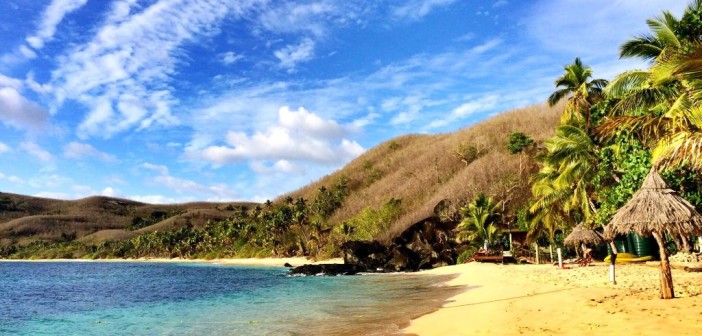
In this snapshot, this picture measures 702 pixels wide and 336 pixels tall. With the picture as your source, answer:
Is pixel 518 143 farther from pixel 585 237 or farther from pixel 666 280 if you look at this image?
pixel 666 280

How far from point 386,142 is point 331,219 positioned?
4696 cm

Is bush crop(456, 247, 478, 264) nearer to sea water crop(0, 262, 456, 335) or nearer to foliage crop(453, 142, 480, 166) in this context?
sea water crop(0, 262, 456, 335)

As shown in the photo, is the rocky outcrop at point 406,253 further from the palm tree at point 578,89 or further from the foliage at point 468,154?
the foliage at point 468,154

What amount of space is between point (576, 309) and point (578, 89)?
21.3 metres

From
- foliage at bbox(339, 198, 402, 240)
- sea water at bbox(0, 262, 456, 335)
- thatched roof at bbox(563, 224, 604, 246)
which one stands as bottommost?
sea water at bbox(0, 262, 456, 335)

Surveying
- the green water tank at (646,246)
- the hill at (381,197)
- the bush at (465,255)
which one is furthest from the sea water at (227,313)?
the hill at (381,197)

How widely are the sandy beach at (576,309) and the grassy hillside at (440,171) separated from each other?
30.9m

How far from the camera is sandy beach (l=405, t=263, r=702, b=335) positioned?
10219mm

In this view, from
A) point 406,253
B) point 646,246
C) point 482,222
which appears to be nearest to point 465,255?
point 482,222

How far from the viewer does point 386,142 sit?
13025cm

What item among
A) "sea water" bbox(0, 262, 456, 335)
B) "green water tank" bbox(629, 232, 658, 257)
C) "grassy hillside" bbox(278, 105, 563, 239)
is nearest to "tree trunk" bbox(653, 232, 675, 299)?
"sea water" bbox(0, 262, 456, 335)

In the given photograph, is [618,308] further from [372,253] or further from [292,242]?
[292,242]

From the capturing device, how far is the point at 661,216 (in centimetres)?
1258

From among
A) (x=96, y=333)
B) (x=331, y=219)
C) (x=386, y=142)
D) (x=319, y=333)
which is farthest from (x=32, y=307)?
(x=386, y=142)
